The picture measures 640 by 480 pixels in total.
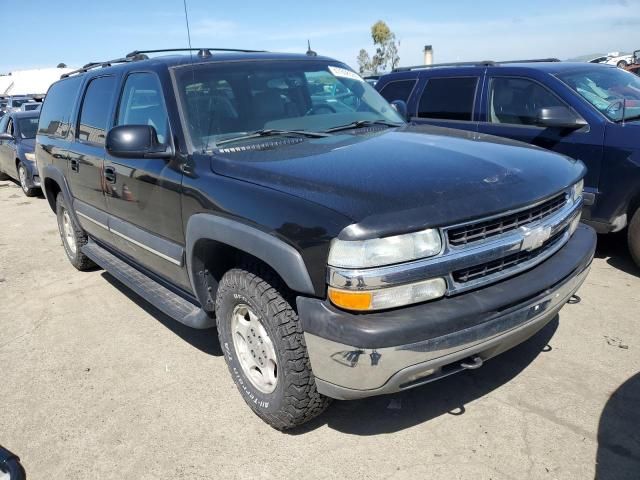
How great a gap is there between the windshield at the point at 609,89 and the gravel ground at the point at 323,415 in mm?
1692

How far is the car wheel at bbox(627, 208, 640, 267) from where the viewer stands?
443 cm

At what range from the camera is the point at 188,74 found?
325 cm

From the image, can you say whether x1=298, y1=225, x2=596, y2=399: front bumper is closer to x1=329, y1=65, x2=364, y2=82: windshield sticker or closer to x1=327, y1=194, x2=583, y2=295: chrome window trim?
x1=327, y1=194, x2=583, y2=295: chrome window trim

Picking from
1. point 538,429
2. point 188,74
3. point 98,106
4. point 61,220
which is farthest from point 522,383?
point 61,220

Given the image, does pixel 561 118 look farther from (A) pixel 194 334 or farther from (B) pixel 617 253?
(A) pixel 194 334

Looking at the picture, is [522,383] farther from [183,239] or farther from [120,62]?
[120,62]

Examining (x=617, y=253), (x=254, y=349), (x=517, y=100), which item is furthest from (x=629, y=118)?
(x=254, y=349)

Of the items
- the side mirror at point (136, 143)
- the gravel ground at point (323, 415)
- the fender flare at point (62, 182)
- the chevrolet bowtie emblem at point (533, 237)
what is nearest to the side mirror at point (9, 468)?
the gravel ground at point (323, 415)

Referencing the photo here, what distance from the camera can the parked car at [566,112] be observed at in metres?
4.49

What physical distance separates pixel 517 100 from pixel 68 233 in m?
4.79

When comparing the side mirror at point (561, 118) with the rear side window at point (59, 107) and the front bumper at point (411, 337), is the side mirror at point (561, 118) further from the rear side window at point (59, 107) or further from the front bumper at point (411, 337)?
the rear side window at point (59, 107)

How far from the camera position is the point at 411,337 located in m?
2.10

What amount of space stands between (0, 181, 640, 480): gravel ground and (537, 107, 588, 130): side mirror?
154 centimetres

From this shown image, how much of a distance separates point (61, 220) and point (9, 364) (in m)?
2.30
